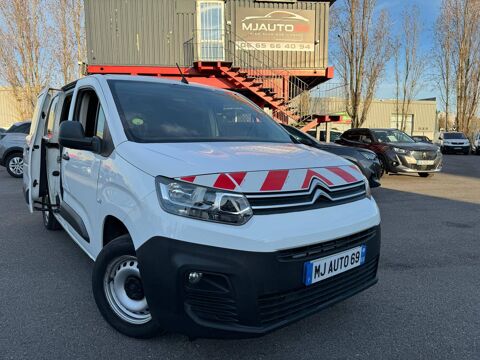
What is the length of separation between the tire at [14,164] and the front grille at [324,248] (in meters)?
11.5

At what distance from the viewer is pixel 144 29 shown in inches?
631

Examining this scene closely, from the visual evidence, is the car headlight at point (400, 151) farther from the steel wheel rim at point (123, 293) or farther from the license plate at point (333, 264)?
the steel wheel rim at point (123, 293)

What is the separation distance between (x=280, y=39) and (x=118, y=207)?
15.4 meters

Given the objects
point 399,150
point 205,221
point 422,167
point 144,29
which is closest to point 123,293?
point 205,221

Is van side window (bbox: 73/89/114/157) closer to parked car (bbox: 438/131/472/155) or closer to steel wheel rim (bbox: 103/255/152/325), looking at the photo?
steel wheel rim (bbox: 103/255/152/325)

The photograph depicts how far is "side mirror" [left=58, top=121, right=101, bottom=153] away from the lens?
2779 millimetres

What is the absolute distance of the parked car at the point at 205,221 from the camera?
6.77 feet

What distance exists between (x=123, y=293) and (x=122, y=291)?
16 mm

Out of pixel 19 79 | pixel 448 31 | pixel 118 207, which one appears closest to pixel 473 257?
pixel 118 207

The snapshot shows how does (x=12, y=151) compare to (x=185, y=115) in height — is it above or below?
below

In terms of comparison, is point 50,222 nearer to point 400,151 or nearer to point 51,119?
point 51,119

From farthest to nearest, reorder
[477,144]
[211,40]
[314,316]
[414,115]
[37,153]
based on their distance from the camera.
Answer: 1. [414,115]
2. [477,144]
3. [211,40]
4. [37,153]
5. [314,316]

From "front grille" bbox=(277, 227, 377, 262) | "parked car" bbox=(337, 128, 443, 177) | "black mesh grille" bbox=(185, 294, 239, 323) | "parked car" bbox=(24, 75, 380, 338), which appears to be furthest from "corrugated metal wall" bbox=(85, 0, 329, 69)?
"black mesh grille" bbox=(185, 294, 239, 323)

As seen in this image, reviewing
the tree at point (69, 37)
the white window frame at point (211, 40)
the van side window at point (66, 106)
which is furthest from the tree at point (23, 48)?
the van side window at point (66, 106)
